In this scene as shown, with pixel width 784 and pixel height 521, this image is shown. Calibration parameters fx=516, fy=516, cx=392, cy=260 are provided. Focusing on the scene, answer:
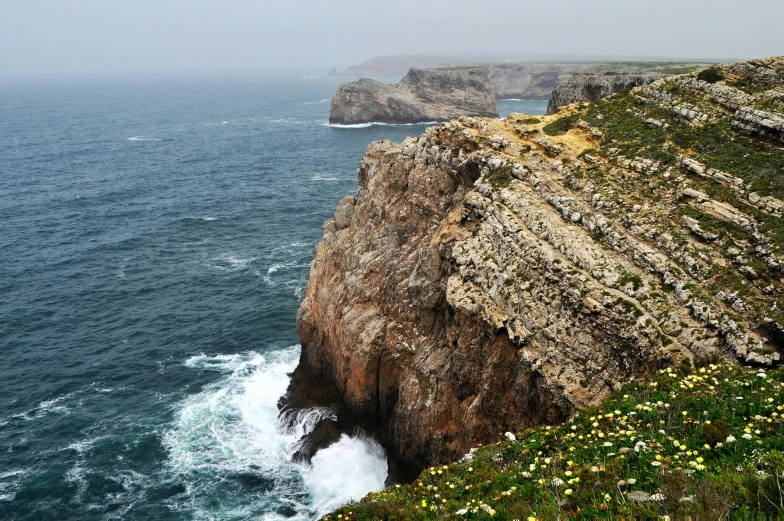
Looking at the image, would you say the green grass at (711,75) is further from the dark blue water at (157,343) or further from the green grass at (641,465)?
the dark blue water at (157,343)

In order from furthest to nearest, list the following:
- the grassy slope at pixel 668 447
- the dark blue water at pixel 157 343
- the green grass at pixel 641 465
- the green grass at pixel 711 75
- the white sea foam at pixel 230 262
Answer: the white sea foam at pixel 230 262
the dark blue water at pixel 157 343
the green grass at pixel 711 75
the grassy slope at pixel 668 447
the green grass at pixel 641 465

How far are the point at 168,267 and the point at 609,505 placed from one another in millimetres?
72901

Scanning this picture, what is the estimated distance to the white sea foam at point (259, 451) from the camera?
131 ft

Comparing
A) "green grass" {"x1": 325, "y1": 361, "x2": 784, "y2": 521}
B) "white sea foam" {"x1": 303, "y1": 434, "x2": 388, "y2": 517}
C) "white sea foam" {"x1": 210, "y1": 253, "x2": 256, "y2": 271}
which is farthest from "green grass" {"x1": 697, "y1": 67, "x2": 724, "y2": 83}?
"white sea foam" {"x1": 210, "y1": 253, "x2": 256, "y2": 271}

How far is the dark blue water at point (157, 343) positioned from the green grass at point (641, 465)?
21329 mm

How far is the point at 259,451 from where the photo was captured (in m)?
44.9

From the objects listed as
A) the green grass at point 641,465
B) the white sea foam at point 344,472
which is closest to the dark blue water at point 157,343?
the white sea foam at point 344,472

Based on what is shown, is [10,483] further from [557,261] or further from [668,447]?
[668,447]

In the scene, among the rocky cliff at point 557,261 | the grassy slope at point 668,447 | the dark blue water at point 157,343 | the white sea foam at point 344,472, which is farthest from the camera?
the dark blue water at point 157,343

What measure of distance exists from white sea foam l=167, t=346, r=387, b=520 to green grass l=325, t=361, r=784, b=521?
1912 cm

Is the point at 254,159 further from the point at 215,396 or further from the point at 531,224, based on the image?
the point at 531,224

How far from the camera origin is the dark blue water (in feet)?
134

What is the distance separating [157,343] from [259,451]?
72.6ft

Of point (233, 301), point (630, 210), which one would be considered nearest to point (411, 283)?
point (630, 210)
